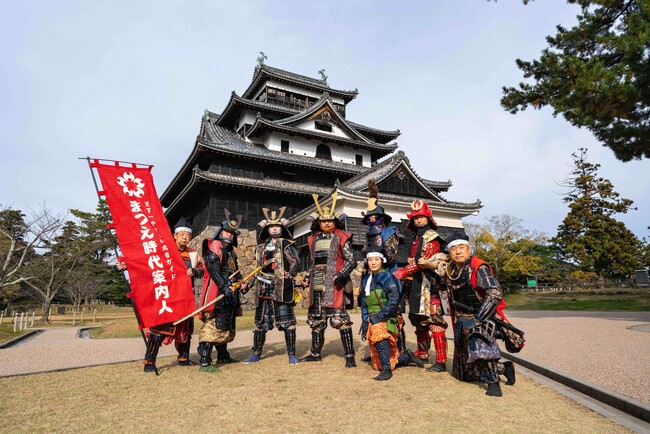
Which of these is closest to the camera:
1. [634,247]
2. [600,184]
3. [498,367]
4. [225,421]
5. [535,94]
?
[225,421]

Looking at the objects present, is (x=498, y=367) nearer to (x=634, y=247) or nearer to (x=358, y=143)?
(x=358, y=143)

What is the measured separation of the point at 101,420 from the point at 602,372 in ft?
19.1

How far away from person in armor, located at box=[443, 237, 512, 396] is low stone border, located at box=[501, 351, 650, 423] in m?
0.73

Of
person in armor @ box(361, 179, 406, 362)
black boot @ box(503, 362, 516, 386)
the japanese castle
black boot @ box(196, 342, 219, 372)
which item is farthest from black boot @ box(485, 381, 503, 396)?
the japanese castle

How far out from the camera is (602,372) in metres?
4.52

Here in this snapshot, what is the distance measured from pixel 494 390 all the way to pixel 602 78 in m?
8.02

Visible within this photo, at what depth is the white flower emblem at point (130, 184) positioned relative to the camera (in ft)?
15.9

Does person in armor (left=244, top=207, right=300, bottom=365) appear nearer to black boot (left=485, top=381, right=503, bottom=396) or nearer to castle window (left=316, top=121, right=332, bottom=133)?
black boot (left=485, top=381, right=503, bottom=396)

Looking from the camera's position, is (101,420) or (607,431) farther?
(101,420)

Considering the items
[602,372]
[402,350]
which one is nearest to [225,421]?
[402,350]

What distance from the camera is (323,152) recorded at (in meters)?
22.6

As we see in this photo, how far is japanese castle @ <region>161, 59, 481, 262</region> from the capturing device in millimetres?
17000

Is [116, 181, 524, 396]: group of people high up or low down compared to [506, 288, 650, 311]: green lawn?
up

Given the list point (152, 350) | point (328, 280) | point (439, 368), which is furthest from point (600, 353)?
point (152, 350)
